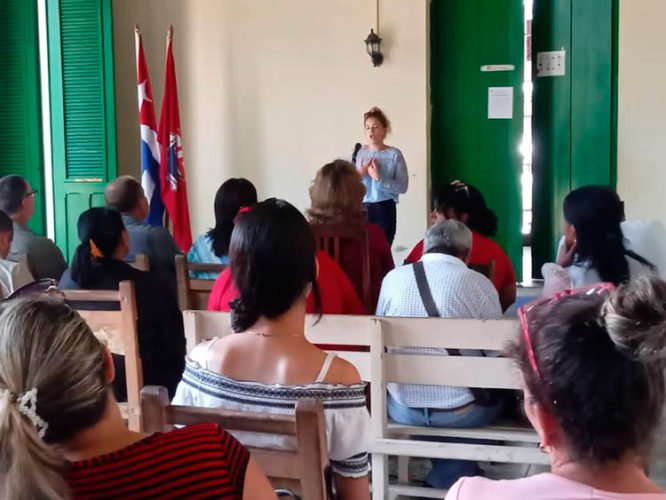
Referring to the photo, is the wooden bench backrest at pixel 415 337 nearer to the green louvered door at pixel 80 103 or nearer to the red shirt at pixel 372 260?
the red shirt at pixel 372 260

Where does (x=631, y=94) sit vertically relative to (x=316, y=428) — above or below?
above

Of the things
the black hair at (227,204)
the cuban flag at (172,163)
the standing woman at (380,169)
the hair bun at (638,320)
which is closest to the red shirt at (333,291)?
the black hair at (227,204)

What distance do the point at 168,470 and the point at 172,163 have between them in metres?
5.16

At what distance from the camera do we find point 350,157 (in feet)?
20.0

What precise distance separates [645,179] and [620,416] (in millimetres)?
4913

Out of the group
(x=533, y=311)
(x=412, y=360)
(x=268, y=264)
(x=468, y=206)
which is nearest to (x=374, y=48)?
(x=468, y=206)

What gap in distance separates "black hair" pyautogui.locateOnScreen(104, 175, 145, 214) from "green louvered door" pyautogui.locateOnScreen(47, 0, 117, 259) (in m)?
2.24

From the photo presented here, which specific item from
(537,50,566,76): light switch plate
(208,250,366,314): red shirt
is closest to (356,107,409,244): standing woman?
(537,50,566,76): light switch plate

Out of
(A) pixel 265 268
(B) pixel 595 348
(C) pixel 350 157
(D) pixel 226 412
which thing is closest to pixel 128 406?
(A) pixel 265 268

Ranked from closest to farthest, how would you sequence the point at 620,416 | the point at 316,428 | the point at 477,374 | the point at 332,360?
the point at 620,416 < the point at 316,428 < the point at 332,360 < the point at 477,374

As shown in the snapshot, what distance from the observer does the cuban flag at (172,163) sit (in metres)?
6.17

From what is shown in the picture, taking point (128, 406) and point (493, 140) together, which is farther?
point (493, 140)

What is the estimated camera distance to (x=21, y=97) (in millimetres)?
5828

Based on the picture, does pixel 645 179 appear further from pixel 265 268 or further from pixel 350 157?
pixel 265 268
